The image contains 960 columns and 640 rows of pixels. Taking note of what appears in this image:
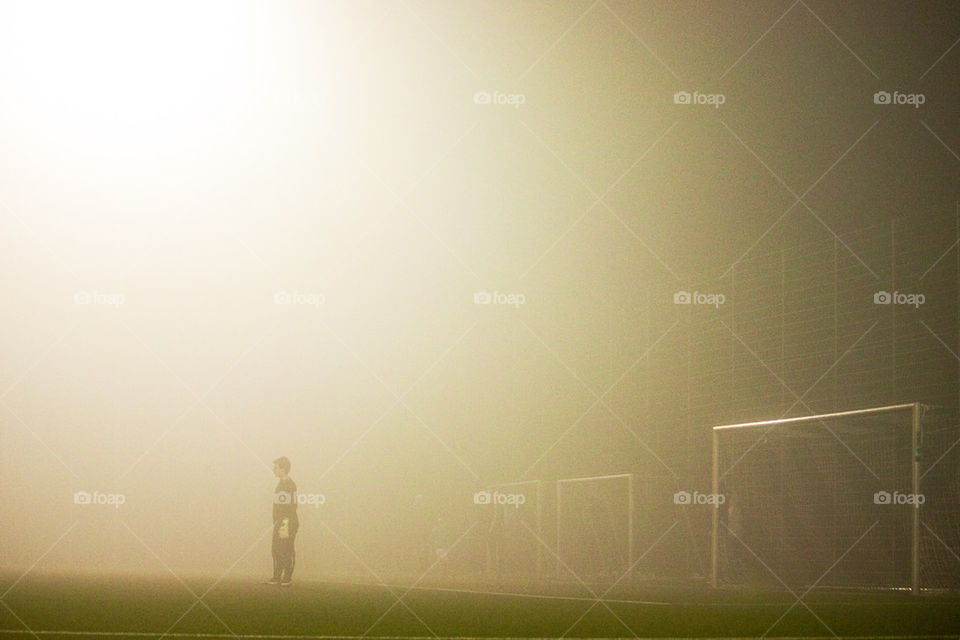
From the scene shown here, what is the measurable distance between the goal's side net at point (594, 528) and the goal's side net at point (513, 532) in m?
0.25

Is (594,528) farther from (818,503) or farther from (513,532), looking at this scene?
(818,503)

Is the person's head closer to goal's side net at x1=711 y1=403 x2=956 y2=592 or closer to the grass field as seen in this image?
the grass field

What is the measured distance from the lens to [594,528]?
35.6 feet

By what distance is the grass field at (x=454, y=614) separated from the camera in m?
5.53

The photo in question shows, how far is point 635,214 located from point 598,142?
51.5 inches

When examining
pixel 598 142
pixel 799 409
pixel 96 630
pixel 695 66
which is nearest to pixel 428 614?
pixel 96 630

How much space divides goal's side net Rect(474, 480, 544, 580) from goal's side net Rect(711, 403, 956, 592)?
2.10 m

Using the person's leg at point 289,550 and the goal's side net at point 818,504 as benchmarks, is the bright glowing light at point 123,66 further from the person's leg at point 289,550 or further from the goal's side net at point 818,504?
the goal's side net at point 818,504

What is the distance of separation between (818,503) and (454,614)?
14.1 feet

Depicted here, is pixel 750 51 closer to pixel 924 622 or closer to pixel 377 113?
pixel 377 113

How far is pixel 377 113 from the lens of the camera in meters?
6.98

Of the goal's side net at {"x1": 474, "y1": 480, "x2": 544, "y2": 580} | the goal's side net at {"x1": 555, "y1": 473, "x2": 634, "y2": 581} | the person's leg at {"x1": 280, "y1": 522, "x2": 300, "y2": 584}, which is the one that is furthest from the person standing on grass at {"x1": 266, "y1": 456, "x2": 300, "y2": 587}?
the goal's side net at {"x1": 555, "y1": 473, "x2": 634, "y2": 581}

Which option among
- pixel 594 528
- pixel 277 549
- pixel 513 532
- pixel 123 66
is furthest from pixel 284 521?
pixel 513 532

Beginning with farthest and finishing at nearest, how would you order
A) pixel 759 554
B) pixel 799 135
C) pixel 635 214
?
pixel 759 554 → pixel 635 214 → pixel 799 135
